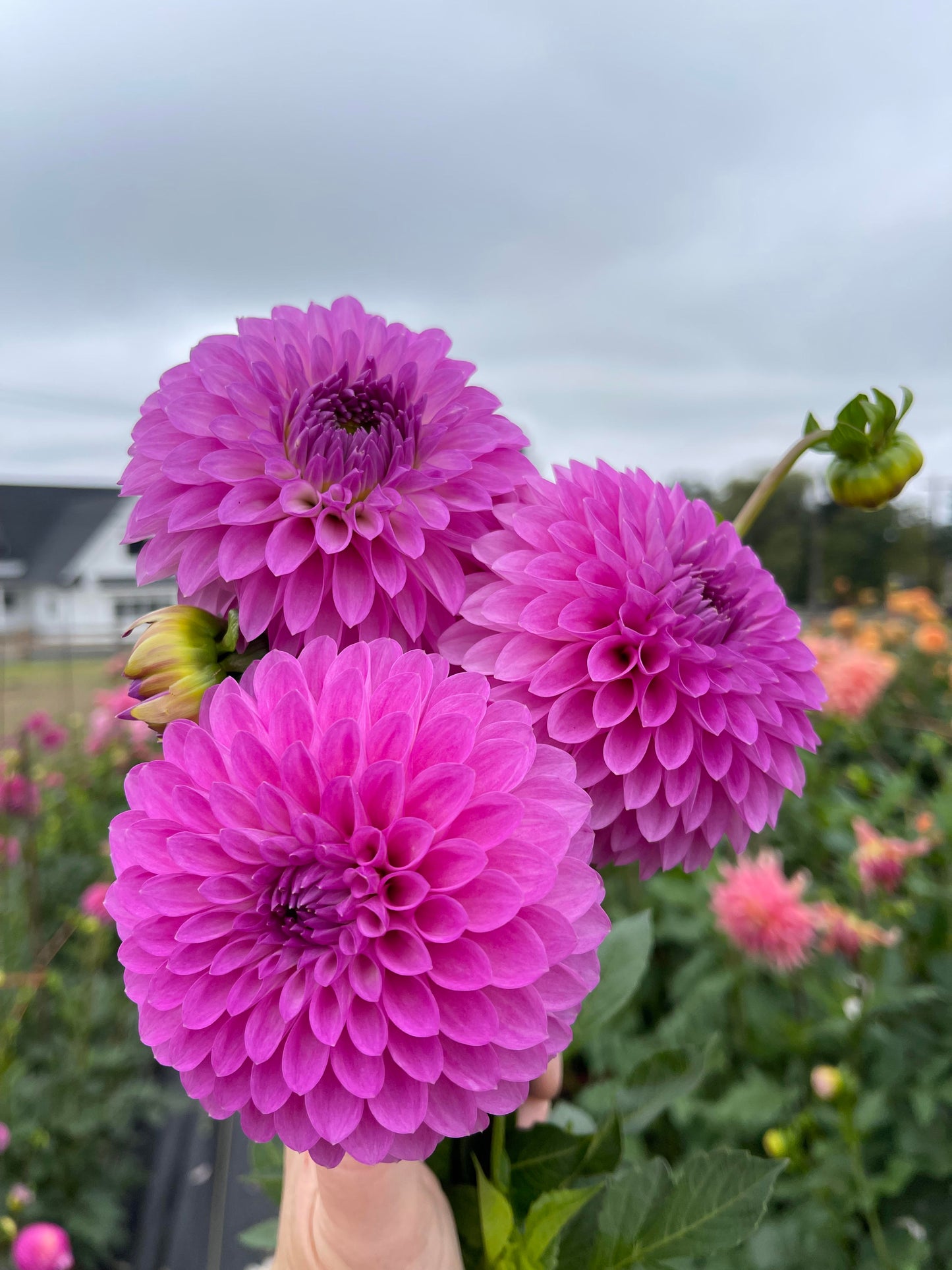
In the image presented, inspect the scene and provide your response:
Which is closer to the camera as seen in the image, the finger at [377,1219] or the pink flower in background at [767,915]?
the finger at [377,1219]

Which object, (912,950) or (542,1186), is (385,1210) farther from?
(912,950)

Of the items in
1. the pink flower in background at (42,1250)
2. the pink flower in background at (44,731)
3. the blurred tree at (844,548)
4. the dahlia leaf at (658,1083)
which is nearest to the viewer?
the dahlia leaf at (658,1083)

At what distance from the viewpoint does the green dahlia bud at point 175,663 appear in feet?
0.96

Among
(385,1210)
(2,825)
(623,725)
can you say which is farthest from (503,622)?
(2,825)

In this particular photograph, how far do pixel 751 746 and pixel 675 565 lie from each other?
0.07 meters

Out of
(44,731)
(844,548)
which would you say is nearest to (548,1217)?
(44,731)

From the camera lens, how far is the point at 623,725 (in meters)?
0.30

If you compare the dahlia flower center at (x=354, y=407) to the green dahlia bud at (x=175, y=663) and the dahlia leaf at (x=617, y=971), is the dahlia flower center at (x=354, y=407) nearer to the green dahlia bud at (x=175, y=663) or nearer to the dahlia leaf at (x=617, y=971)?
the green dahlia bud at (x=175, y=663)

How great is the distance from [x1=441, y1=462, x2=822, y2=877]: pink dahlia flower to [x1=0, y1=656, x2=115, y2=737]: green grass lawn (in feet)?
5.96

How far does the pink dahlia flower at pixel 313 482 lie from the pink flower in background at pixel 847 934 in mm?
954

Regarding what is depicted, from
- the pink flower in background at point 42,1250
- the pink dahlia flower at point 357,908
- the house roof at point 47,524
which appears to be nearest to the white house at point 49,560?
the house roof at point 47,524

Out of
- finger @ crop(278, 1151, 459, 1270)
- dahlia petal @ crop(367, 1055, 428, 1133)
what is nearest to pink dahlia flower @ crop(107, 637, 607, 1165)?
dahlia petal @ crop(367, 1055, 428, 1133)

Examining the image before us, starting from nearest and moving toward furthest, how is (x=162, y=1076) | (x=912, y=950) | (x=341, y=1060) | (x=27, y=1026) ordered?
(x=341, y=1060) → (x=912, y=950) → (x=27, y=1026) → (x=162, y=1076)

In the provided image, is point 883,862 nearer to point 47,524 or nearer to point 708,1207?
point 708,1207
